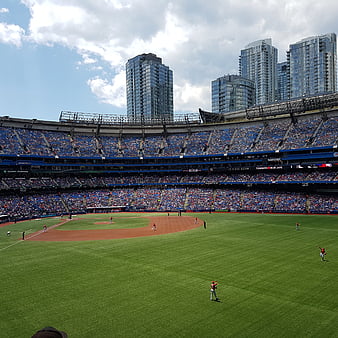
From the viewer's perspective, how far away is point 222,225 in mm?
50594

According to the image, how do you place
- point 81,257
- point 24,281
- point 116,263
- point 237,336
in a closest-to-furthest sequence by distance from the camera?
point 237,336 → point 24,281 → point 116,263 → point 81,257

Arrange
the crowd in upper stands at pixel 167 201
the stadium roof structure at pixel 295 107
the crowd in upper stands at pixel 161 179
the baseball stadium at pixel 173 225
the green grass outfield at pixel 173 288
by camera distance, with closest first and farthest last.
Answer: the green grass outfield at pixel 173 288 < the baseball stadium at pixel 173 225 < the crowd in upper stands at pixel 167 201 < the crowd in upper stands at pixel 161 179 < the stadium roof structure at pixel 295 107

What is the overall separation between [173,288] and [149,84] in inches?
7016

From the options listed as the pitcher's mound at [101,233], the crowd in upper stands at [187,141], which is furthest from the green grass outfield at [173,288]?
the crowd in upper stands at [187,141]

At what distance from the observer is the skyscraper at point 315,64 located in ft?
577

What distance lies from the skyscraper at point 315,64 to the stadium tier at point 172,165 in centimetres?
10903

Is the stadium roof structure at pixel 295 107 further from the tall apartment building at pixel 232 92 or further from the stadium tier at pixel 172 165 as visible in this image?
the tall apartment building at pixel 232 92

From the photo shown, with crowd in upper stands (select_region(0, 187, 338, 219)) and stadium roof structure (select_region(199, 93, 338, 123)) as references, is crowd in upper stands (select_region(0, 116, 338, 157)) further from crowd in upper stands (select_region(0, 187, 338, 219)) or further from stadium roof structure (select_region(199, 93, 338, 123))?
crowd in upper stands (select_region(0, 187, 338, 219))

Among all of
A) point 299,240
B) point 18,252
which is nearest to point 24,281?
point 18,252

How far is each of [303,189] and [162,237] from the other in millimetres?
46154

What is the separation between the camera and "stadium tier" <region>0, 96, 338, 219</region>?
71.4 m

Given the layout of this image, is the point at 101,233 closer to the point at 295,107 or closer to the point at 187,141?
the point at 187,141

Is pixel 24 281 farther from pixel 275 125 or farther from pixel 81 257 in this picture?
pixel 275 125

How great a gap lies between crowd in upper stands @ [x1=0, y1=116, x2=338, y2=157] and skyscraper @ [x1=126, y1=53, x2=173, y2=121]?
306 ft
